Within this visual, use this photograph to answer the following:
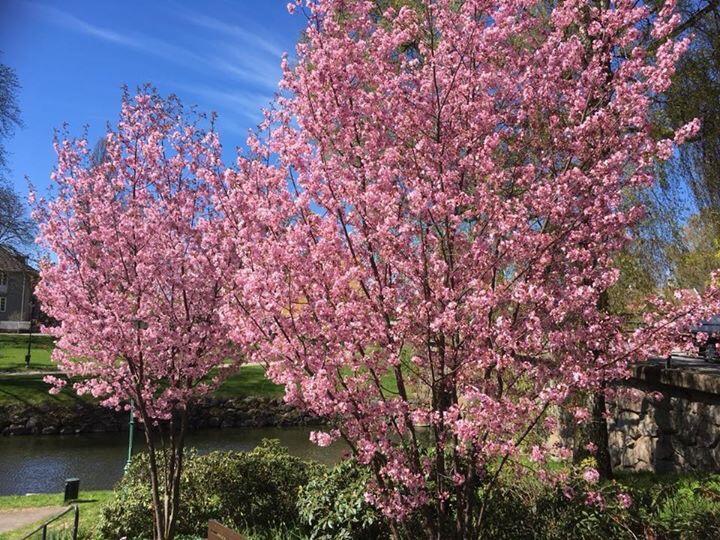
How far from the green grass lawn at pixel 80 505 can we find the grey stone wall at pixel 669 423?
737 cm

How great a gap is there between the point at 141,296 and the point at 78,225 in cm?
133

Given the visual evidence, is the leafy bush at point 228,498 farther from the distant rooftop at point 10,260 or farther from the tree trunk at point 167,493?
the distant rooftop at point 10,260

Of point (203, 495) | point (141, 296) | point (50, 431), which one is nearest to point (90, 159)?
point (141, 296)

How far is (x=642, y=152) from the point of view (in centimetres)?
467

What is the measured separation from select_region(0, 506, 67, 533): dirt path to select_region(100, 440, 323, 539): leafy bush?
104 inches

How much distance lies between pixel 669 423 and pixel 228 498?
22.1 feet

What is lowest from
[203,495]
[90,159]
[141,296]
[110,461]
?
[110,461]

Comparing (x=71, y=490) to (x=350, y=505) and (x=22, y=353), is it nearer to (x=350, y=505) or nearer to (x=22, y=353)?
(x=350, y=505)

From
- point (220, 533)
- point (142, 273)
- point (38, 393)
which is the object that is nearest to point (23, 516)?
point (142, 273)

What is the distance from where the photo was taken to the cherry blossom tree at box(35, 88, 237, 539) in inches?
259

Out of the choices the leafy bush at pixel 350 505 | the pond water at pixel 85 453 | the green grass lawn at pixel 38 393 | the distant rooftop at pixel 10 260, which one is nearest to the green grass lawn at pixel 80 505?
the leafy bush at pixel 350 505

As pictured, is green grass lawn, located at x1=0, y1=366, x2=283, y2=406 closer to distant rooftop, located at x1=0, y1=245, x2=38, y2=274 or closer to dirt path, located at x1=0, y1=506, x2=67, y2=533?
distant rooftop, located at x1=0, y1=245, x2=38, y2=274

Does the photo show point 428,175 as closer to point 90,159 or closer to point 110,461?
point 90,159

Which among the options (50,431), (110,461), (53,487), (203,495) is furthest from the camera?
(50,431)
